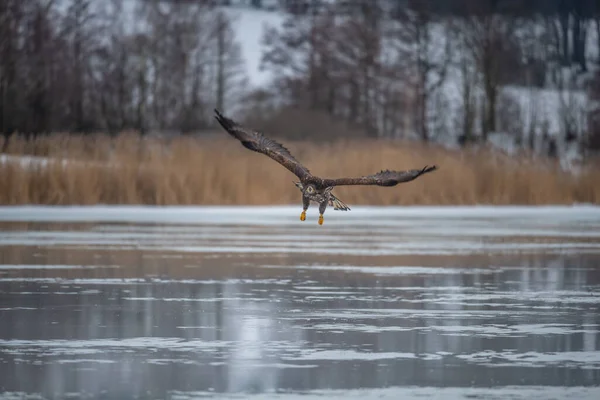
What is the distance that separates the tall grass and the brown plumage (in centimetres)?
1118

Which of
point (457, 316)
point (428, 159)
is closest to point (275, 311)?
point (457, 316)

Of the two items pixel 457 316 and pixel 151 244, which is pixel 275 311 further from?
pixel 151 244

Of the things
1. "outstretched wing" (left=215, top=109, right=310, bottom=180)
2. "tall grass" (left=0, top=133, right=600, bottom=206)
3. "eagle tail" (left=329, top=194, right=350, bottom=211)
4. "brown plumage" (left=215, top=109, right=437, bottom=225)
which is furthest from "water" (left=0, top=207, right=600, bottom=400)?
"tall grass" (left=0, top=133, right=600, bottom=206)

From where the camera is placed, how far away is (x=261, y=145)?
43.4ft

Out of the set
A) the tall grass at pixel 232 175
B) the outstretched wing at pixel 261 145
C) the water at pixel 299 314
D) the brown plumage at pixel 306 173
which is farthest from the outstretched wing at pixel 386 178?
the tall grass at pixel 232 175

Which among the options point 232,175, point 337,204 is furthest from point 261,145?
point 232,175

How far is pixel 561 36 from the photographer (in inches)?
2381

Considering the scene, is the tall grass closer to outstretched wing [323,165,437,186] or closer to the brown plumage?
the brown plumage

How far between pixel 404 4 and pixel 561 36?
719 cm

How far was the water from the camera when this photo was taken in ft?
23.6

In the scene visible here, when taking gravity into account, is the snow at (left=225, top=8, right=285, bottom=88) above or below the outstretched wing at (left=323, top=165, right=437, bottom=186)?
above

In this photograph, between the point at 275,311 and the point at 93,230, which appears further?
the point at 93,230

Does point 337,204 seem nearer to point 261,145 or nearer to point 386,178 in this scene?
point 386,178

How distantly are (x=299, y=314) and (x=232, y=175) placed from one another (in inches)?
625
